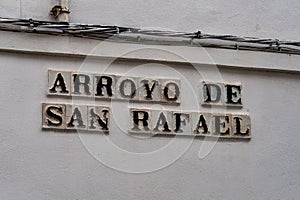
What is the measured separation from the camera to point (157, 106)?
730cm

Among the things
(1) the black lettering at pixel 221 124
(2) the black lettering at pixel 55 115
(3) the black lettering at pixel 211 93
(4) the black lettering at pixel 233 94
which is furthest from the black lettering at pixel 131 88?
(4) the black lettering at pixel 233 94

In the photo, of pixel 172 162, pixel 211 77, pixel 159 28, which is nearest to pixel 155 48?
pixel 159 28

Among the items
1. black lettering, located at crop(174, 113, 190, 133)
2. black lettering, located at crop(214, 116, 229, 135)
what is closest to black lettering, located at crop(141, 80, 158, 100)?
black lettering, located at crop(174, 113, 190, 133)

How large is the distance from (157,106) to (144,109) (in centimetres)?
15

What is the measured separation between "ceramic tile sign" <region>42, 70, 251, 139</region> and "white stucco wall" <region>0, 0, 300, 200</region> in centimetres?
7

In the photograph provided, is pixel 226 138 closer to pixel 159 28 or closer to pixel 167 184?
pixel 167 184

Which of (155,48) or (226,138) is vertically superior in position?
(155,48)

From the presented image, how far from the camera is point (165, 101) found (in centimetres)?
733

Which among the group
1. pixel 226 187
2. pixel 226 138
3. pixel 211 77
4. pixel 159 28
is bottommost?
pixel 226 187

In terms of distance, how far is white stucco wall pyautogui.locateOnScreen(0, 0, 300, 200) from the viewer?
6.83 m

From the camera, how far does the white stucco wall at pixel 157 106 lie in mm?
6832

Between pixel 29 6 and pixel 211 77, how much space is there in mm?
2059

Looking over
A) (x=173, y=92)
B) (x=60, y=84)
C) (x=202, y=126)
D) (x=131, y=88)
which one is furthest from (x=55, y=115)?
(x=202, y=126)

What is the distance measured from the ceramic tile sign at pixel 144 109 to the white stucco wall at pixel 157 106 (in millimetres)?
72
